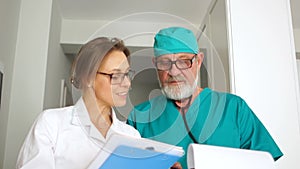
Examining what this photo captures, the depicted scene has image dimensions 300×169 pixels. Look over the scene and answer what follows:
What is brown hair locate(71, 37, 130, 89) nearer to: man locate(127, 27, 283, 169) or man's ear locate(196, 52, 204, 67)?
man locate(127, 27, 283, 169)

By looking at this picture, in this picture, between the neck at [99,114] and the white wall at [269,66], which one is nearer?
the neck at [99,114]

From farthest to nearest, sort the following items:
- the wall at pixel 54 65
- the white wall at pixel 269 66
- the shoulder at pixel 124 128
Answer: the wall at pixel 54 65 → the white wall at pixel 269 66 → the shoulder at pixel 124 128

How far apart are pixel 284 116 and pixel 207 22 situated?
83 centimetres

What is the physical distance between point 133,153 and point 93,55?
0.92ft

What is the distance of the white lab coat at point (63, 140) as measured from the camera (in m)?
0.83

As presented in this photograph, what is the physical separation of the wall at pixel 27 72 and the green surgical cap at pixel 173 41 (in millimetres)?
1426

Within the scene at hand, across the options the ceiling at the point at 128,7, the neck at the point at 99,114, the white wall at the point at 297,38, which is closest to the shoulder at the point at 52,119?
the neck at the point at 99,114

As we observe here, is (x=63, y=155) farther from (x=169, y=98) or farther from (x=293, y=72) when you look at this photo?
(x=293, y=72)

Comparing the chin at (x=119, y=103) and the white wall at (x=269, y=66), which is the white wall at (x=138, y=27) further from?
the white wall at (x=269, y=66)

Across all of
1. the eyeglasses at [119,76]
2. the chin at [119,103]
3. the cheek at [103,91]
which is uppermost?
the eyeglasses at [119,76]

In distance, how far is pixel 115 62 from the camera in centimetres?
73

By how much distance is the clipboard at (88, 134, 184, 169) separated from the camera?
56 cm

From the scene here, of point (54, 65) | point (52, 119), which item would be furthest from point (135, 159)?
point (54, 65)

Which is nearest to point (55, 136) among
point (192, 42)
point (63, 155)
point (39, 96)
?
point (63, 155)
